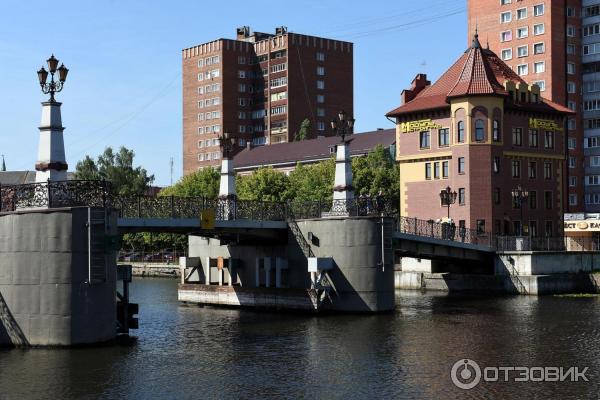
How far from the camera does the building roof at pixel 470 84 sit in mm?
74812

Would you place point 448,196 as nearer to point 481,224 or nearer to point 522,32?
point 481,224

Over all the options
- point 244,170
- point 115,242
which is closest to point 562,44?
point 244,170

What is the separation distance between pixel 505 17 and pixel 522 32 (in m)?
3.51

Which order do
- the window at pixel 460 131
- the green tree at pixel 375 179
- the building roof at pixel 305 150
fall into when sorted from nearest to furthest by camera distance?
the window at pixel 460 131, the green tree at pixel 375 179, the building roof at pixel 305 150

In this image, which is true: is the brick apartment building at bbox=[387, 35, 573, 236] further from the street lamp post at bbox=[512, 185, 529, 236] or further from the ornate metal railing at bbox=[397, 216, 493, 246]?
the ornate metal railing at bbox=[397, 216, 493, 246]

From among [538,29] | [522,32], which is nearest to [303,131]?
[522,32]

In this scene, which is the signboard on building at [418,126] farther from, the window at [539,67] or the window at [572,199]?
the window at [572,199]

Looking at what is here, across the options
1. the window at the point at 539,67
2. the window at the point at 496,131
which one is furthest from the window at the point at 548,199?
the window at the point at 539,67

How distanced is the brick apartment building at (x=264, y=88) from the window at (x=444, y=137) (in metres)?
84.3

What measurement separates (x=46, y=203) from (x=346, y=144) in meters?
20.1

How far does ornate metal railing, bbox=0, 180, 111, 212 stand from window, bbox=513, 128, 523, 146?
150 feet

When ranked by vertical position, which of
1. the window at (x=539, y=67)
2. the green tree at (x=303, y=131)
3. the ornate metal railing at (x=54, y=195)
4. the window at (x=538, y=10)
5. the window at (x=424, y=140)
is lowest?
the ornate metal railing at (x=54, y=195)

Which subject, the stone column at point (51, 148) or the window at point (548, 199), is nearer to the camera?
the stone column at point (51, 148)

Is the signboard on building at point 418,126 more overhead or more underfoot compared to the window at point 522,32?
more underfoot
